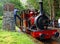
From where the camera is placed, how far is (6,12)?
45.9ft

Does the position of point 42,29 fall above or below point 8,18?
below

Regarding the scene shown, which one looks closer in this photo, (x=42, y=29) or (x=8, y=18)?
(x=42, y=29)

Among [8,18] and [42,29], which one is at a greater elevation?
[8,18]

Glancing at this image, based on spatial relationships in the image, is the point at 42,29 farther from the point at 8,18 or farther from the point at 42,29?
the point at 8,18

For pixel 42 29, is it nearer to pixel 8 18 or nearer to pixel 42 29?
pixel 42 29

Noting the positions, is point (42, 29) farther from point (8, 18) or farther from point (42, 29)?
point (8, 18)

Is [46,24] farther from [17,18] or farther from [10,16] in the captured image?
[17,18]

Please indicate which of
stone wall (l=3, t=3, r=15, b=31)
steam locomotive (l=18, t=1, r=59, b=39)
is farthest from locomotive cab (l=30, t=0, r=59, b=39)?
stone wall (l=3, t=3, r=15, b=31)

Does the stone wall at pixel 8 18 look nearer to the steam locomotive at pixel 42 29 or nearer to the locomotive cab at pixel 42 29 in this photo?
the steam locomotive at pixel 42 29

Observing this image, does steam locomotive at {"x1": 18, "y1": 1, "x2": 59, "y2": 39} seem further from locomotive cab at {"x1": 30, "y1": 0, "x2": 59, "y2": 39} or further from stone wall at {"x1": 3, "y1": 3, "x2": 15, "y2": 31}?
stone wall at {"x1": 3, "y1": 3, "x2": 15, "y2": 31}

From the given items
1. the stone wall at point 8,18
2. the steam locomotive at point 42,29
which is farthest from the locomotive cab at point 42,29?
the stone wall at point 8,18

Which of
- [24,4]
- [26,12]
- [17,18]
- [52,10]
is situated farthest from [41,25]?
[24,4]

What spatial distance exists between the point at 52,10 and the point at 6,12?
9.46 m

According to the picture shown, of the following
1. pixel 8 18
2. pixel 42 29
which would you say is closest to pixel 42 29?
pixel 42 29
